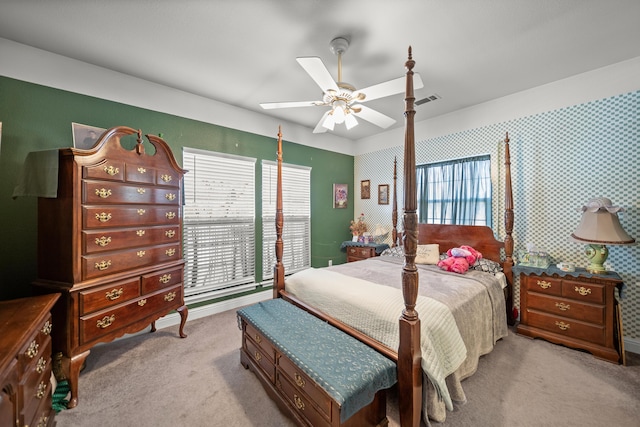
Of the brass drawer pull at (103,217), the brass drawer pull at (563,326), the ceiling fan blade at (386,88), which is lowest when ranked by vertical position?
the brass drawer pull at (563,326)

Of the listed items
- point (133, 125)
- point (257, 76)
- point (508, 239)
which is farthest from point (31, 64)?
point (508, 239)

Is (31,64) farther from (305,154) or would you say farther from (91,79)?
(305,154)

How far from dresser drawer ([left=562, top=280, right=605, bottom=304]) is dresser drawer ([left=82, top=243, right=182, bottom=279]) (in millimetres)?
4112

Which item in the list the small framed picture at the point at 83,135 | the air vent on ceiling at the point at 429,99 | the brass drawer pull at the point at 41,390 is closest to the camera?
the brass drawer pull at the point at 41,390

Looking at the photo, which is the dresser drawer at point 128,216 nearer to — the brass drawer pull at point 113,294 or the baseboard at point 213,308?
the brass drawer pull at point 113,294

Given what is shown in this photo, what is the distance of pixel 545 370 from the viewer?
2148 mm

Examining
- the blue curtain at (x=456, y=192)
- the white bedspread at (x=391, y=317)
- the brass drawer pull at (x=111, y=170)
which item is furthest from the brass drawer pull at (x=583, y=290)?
the brass drawer pull at (x=111, y=170)

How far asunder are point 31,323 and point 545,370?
3739 millimetres

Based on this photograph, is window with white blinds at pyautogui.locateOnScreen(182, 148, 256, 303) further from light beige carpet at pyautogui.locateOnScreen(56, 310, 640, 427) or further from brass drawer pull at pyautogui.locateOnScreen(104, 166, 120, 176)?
brass drawer pull at pyautogui.locateOnScreen(104, 166, 120, 176)

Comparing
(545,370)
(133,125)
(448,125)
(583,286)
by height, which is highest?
(448,125)

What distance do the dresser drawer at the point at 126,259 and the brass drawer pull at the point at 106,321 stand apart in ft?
1.18

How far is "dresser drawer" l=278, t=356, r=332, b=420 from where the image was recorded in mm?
1323

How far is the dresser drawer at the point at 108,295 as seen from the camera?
1857 millimetres

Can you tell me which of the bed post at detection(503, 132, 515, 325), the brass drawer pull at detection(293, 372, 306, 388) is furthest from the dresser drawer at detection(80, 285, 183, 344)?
the bed post at detection(503, 132, 515, 325)
